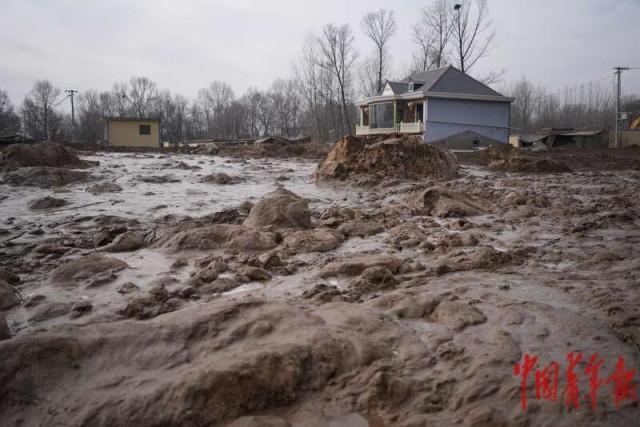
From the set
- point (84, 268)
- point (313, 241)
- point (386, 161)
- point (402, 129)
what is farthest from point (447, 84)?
point (84, 268)

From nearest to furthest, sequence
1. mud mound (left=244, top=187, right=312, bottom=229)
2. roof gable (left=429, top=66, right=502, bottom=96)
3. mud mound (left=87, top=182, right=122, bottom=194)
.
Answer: mud mound (left=244, top=187, right=312, bottom=229), mud mound (left=87, top=182, right=122, bottom=194), roof gable (left=429, top=66, right=502, bottom=96)

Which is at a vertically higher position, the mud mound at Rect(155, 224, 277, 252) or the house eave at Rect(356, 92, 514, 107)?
the house eave at Rect(356, 92, 514, 107)

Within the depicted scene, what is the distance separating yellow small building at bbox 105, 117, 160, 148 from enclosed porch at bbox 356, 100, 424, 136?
61.9 ft

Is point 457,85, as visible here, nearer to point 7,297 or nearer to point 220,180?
point 220,180

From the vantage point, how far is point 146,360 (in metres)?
2.24

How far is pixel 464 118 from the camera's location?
31.2 metres

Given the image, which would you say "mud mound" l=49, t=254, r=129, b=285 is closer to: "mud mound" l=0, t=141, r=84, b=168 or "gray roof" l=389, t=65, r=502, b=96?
"mud mound" l=0, t=141, r=84, b=168

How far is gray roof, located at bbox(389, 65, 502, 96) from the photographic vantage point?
1213 inches

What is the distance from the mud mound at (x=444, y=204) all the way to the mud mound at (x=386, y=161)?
3806 mm

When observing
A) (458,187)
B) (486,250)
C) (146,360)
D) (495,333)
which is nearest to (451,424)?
(495,333)

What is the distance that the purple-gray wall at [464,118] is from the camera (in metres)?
30.5

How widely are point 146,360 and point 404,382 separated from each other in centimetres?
122

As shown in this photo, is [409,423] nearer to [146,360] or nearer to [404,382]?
[404,382]

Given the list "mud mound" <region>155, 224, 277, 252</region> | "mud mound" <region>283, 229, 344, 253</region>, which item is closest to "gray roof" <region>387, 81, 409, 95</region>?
"mud mound" <region>283, 229, 344, 253</region>
